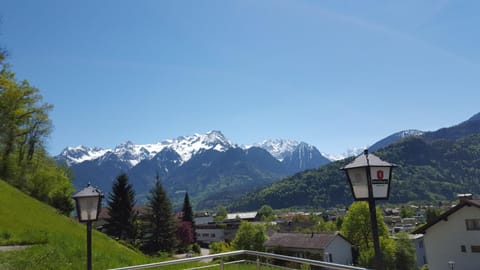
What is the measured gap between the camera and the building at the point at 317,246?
4853 centimetres

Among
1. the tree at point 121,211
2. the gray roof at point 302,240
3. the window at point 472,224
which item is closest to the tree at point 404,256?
the gray roof at point 302,240

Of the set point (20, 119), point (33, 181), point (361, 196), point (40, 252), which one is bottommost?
point (40, 252)

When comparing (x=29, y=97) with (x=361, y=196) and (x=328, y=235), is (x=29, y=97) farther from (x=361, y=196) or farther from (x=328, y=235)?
(x=328, y=235)

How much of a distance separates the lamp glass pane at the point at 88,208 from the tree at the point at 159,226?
124 feet

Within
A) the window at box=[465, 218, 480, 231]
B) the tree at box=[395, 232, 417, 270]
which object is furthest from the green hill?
the tree at box=[395, 232, 417, 270]

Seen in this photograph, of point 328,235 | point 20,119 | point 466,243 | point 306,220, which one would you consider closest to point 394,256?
point 328,235

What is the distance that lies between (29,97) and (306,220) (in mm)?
96371

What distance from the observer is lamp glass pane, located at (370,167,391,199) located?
4.82 meters

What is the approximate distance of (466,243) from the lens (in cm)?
2545

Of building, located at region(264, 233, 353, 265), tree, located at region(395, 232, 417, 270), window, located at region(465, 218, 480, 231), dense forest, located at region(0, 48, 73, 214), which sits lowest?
tree, located at region(395, 232, 417, 270)

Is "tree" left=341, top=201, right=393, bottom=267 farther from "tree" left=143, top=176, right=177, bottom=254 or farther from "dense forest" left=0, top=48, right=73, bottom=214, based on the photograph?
"dense forest" left=0, top=48, right=73, bottom=214

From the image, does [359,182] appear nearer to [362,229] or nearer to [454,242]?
[454,242]

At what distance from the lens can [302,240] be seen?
52469 millimetres

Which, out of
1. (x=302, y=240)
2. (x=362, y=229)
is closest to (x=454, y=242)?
(x=362, y=229)
